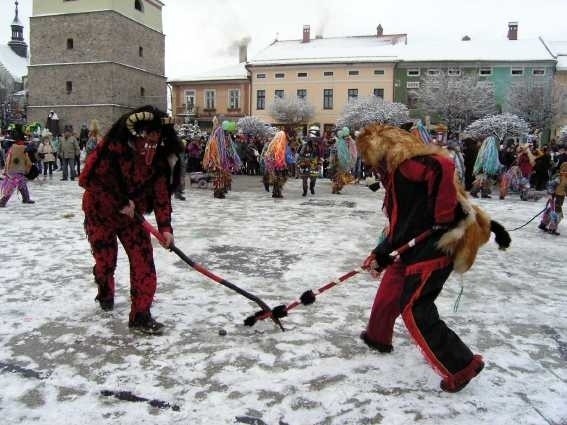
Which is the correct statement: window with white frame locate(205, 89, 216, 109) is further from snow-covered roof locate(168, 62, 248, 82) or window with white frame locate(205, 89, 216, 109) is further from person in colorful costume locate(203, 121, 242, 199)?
person in colorful costume locate(203, 121, 242, 199)

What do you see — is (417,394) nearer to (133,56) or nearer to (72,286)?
(72,286)

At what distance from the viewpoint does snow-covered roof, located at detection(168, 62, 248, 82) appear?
45.6 metres

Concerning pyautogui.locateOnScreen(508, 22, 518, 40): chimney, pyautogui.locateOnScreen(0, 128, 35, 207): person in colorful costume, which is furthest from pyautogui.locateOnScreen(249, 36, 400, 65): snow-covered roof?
pyautogui.locateOnScreen(0, 128, 35, 207): person in colorful costume

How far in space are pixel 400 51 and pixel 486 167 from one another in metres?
31.5

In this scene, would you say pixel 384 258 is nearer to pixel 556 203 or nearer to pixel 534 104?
pixel 556 203

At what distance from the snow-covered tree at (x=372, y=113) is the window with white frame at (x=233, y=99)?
11.9 m

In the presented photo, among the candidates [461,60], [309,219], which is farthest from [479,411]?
[461,60]

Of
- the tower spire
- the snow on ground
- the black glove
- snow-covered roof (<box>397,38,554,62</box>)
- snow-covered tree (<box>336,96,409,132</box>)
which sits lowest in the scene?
the snow on ground

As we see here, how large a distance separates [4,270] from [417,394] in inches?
167

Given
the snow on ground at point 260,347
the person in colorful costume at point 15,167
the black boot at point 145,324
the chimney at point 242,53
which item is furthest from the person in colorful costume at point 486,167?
the chimney at point 242,53

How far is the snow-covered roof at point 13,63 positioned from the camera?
2537 inches

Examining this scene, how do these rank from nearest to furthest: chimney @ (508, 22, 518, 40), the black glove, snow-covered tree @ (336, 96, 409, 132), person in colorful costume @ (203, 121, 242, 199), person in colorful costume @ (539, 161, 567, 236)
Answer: the black glove < person in colorful costume @ (539, 161, 567, 236) < person in colorful costume @ (203, 121, 242, 199) < snow-covered tree @ (336, 96, 409, 132) < chimney @ (508, 22, 518, 40)

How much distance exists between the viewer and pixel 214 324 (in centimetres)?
401

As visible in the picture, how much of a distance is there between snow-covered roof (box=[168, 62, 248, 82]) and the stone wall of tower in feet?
15.8
